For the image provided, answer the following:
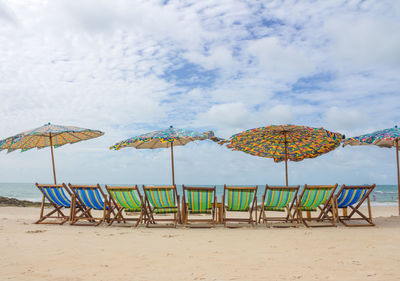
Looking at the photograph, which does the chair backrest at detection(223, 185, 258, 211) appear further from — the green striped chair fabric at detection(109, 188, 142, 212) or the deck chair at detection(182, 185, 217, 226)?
the green striped chair fabric at detection(109, 188, 142, 212)

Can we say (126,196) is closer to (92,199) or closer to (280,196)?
(92,199)

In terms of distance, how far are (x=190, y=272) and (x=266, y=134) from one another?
491 centimetres

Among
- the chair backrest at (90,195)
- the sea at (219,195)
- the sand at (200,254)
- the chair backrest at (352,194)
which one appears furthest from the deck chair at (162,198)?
the sea at (219,195)

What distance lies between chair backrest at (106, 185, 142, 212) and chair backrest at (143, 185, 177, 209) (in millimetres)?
176

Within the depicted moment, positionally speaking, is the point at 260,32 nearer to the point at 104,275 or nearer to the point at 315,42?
the point at 315,42

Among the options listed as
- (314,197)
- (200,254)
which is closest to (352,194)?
(314,197)

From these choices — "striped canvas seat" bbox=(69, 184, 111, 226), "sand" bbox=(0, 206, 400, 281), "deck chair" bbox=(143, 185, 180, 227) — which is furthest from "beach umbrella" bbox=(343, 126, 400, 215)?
"striped canvas seat" bbox=(69, 184, 111, 226)

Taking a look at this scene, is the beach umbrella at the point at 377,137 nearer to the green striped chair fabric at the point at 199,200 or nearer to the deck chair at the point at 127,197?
the green striped chair fabric at the point at 199,200

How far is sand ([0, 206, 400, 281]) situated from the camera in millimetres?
2920

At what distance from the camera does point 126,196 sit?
6016 millimetres

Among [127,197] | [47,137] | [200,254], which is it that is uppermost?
[47,137]

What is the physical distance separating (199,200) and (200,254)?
2.25m


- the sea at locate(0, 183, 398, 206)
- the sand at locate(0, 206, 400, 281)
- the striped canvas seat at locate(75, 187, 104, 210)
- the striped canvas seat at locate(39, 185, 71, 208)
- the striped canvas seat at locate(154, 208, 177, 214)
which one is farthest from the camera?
the sea at locate(0, 183, 398, 206)

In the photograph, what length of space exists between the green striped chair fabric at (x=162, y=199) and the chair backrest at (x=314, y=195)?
88.0 inches
